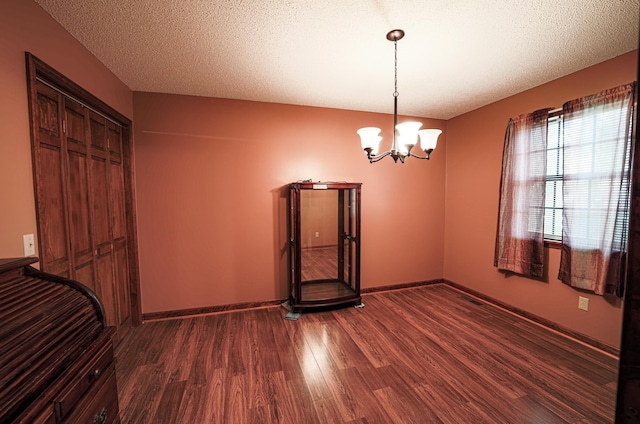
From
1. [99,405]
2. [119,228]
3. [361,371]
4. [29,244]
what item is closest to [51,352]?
[99,405]

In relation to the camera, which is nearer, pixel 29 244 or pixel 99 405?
pixel 99 405

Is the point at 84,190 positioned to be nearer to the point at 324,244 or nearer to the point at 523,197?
the point at 324,244

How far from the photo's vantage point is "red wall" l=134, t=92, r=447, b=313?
9.24ft

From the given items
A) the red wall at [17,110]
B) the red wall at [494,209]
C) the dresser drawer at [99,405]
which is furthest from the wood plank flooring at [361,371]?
the red wall at [17,110]

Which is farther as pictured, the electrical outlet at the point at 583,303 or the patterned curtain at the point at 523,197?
the patterned curtain at the point at 523,197

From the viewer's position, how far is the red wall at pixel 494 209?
2225mm

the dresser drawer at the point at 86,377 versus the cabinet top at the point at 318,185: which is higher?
the cabinet top at the point at 318,185

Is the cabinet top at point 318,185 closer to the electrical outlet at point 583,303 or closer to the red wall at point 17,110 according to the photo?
the red wall at point 17,110

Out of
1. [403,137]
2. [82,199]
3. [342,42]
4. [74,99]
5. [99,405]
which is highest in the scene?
[342,42]

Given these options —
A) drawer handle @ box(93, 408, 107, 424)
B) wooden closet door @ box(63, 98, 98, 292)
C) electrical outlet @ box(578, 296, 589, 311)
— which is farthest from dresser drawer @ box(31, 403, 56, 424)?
electrical outlet @ box(578, 296, 589, 311)

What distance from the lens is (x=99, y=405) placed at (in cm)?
108

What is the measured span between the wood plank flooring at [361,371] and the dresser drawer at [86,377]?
771 millimetres

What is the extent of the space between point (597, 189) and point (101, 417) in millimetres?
3825

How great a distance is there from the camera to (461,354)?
2189 mm
